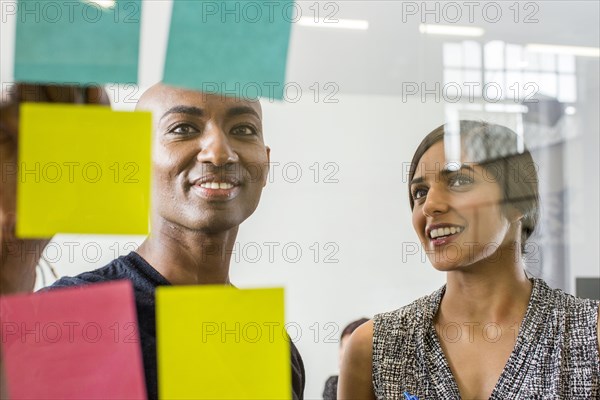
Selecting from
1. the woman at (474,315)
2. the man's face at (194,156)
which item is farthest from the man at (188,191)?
the woman at (474,315)

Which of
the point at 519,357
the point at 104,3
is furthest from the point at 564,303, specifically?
the point at 104,3

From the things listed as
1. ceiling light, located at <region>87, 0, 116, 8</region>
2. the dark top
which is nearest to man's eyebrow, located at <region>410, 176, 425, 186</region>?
the dark top

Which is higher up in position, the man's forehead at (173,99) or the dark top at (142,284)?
the man's forehead at (173,99)

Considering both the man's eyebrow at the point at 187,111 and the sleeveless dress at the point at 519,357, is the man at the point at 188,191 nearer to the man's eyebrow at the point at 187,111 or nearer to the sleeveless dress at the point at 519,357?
the man's eyebrow at the point at 187,111

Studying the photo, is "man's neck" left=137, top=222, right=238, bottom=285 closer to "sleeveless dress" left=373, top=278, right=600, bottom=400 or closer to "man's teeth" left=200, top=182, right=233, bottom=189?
"man's teeth" left=200, top=182, right=233, bottom=189

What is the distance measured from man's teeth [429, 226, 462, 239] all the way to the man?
0.91 feet

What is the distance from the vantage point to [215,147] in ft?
3.05

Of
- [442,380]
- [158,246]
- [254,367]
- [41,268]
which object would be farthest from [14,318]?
[442,380]

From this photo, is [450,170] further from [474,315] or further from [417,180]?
[474,315]

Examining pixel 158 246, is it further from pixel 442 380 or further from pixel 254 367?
pixel 442 380

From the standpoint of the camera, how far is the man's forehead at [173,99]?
93cm

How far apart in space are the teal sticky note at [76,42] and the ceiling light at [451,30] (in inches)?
16.4

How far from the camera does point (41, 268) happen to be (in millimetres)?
906

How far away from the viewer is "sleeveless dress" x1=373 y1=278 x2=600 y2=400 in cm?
95
